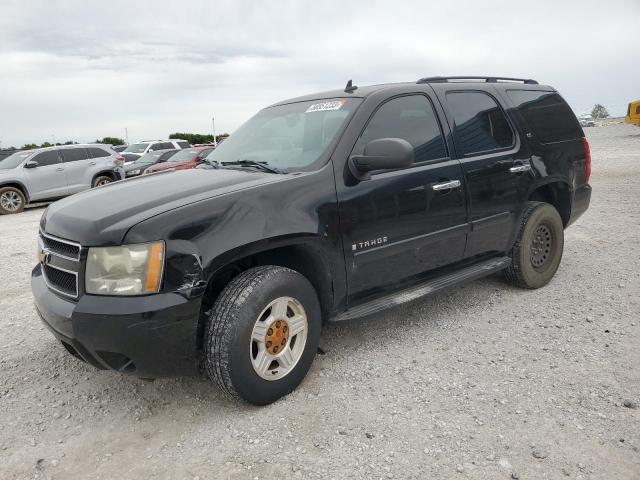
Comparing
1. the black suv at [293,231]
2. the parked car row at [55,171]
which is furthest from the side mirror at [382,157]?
the parked car row at [55,171]

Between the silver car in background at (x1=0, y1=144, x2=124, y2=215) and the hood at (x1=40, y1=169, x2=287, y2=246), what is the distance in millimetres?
10300

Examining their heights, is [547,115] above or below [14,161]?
above

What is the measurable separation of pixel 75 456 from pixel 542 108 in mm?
4586

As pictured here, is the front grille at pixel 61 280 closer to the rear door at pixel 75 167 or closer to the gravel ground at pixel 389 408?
the gravel ground at pixel 389 408

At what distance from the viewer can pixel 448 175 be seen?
3.63 m

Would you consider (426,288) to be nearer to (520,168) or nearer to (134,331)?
(520,168)

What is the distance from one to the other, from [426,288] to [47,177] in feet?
40.5

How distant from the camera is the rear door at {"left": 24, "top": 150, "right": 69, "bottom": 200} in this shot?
499 inches

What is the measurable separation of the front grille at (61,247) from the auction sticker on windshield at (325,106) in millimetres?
1877

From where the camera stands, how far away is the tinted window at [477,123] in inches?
152

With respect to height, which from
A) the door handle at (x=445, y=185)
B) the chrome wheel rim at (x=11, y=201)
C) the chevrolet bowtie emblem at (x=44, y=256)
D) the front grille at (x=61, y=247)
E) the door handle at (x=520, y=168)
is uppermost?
the door handle at (x=520, y=168)

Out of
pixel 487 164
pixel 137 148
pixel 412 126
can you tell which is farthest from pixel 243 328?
pixel 137 148

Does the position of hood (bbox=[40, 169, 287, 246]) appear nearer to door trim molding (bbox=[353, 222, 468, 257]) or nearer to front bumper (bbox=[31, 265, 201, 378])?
front bumper (bbox=[31, 265, 201, 378])

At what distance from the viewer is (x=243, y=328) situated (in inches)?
102
